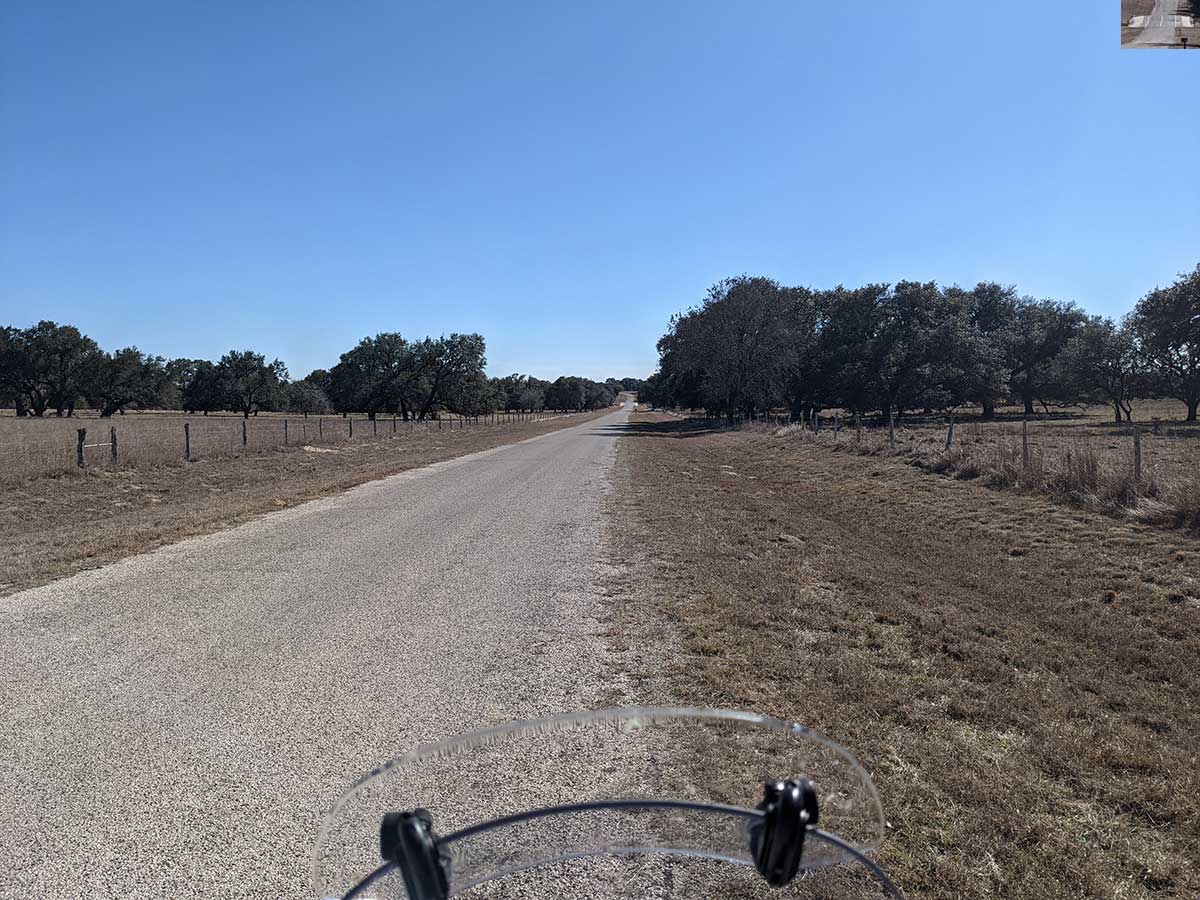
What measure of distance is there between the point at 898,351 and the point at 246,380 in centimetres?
9042

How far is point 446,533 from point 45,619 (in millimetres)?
4802

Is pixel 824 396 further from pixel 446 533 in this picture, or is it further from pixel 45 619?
pixel 45 619

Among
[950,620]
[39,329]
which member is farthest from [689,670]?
[39,329]

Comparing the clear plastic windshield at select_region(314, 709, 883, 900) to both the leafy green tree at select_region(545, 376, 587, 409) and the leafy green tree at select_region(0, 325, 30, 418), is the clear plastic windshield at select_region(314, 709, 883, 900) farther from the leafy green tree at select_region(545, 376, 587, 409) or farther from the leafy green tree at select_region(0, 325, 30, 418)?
the leafy green tree at select_region(545, 376, 587, 409)

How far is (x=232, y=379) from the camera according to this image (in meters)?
102

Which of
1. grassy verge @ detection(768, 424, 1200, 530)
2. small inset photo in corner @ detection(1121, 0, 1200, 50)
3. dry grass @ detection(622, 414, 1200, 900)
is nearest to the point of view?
dry grass @ detection(622, 414, 1200, 900)

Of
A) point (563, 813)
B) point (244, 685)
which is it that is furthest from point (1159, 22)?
point (244, 685)

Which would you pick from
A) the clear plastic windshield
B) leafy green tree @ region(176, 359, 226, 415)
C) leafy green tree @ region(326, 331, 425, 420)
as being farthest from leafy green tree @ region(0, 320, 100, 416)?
the clear plastic windshield

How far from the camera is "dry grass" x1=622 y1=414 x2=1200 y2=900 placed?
110 inches

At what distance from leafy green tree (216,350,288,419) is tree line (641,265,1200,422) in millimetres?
72552

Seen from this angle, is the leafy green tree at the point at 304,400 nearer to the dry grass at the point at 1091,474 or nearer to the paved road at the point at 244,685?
the dry grass at the point at 1091,474

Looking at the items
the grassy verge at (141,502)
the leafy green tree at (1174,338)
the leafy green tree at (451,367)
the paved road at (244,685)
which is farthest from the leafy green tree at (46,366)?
the leafy green tree at (1174,338)

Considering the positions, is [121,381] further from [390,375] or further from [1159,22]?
[1159,22]

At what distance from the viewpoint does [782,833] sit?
1.04m
